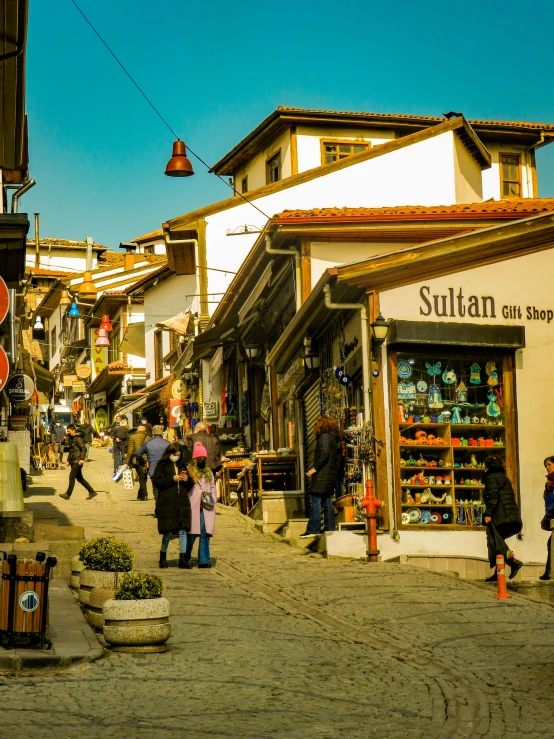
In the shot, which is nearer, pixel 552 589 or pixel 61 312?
pixel 552 589

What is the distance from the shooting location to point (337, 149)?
114 ft

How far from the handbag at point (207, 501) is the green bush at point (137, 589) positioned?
5331mm

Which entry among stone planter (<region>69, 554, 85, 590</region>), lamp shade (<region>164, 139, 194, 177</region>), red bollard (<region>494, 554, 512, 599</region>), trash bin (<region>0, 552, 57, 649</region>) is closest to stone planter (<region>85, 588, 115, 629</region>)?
trash bin (<region>0, 552, 57, 649</region>)

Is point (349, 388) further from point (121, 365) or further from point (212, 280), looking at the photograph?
point (121, 365)

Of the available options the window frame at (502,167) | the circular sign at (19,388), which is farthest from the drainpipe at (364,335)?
the window frame at (502,167)

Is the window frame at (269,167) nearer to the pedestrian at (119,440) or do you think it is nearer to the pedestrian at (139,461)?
the pedestrian at (119,440)

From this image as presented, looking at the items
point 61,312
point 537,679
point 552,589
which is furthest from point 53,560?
point 61,312

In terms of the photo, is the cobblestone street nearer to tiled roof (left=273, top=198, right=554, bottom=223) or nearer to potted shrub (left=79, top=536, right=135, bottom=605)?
potted shrub (left=79, top=536, right=135, bottom=605)

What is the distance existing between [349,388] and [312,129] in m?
16.1

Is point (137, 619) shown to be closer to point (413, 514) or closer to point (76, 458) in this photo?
point (413, 514)

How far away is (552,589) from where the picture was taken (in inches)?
601

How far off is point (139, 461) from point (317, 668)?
15468mm

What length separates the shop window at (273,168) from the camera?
115ft

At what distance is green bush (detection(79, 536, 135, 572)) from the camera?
1208 cm
